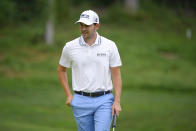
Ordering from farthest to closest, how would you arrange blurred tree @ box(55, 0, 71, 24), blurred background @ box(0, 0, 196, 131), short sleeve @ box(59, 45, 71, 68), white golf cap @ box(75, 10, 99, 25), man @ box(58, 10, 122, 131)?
blurred tree @ box(55, 0, 71, 24), blurred background @ box(0, 0, 196, 131), short sleeve @ box(59, 45, 71, 68), man @ box(58, 10, 122, 131), white golf cap @ box(75, 10, 99, 25)

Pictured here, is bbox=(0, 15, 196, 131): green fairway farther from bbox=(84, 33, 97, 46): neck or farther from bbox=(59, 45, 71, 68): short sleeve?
bbox=(84, 33, 97, 46): neck

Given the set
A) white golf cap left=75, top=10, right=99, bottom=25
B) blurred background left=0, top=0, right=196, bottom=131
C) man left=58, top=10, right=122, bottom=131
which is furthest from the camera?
blurred background left=0, top=0, right=196, bottom=131

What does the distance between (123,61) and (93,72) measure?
60.8 ft

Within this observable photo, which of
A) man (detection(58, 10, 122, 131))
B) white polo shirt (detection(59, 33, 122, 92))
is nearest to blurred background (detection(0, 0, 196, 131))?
man (detection(58, 10, 122, 131))

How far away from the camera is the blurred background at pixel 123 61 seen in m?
14.0

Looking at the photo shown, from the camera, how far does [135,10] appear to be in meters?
32.3

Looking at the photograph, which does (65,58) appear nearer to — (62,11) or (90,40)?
(90,40)

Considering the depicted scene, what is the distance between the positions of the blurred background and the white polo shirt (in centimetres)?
488

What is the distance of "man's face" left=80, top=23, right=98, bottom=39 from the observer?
18.3ft

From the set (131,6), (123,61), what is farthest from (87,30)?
(131,6)

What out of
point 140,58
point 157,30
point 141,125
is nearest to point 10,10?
point 140,58

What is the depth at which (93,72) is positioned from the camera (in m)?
5.64

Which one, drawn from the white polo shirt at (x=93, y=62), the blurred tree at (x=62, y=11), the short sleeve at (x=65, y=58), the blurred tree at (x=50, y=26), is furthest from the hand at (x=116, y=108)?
the blurred tree at (x=62, y=11)

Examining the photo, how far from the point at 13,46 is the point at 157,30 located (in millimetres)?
10553
